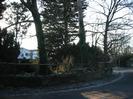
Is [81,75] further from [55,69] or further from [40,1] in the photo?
[40,1]

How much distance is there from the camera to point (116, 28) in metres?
41.1

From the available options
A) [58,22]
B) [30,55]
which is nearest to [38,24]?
[58,22]

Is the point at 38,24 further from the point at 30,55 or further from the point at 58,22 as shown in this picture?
the point at 30,55

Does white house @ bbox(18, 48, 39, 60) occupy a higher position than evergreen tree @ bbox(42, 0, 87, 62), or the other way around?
evergreen tree @ bbox(42, 0, 87, 62)

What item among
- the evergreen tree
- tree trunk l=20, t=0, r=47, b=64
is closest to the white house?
the evergreen tree

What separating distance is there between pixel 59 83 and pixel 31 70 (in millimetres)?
3782

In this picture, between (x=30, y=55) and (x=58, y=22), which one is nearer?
(x=58, y=22)

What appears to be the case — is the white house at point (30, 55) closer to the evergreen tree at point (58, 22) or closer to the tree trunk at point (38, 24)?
the evergreen tree at point (58, 22)

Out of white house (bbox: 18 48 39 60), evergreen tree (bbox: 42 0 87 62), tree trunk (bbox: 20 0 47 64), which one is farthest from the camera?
white house (bbox: 18 48 39 60)

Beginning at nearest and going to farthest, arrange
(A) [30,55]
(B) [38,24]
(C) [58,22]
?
1. (B) [38,24]
2. (C) [58,22]
3. (A) [30,55]

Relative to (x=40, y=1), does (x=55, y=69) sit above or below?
below

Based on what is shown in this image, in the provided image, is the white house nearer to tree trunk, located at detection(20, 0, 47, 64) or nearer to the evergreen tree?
the evergreen tree

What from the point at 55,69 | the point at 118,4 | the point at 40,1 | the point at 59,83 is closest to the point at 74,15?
the point at 118,4

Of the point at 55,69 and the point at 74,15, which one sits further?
the point at 74,15
